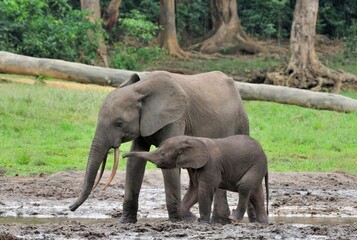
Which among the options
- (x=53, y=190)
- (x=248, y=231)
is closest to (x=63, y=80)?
(x=53, y=190)

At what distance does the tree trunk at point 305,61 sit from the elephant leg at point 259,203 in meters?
14.6

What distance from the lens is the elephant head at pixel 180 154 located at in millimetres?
10211

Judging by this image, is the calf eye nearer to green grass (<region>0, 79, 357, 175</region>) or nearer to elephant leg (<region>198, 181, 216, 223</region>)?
elephant leg (<region>198, 181, 216, 223</region>)

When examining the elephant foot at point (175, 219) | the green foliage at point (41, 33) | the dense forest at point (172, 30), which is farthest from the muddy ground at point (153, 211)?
the green foliage at point (41, 33)

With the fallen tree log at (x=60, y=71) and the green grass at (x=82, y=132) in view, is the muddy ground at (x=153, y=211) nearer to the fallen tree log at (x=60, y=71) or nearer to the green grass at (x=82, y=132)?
the green grass at (x=82, y=132)

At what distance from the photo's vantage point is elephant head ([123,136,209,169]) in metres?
10.2

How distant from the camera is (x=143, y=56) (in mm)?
27500

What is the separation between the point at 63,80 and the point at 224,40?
12934 mm

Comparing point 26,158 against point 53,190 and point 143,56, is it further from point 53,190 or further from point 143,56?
point 143,56

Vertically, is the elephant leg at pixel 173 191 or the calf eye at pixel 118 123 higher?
the calf eye at pixel 118 123

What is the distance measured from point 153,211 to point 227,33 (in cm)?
2294

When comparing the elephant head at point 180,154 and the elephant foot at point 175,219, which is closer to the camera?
the elephant head at point 180,154

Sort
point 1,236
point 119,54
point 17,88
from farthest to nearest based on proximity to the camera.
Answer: point 119,54 < point 17,88 < point 1,236

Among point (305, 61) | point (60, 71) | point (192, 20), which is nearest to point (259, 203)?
point (60, 71)
